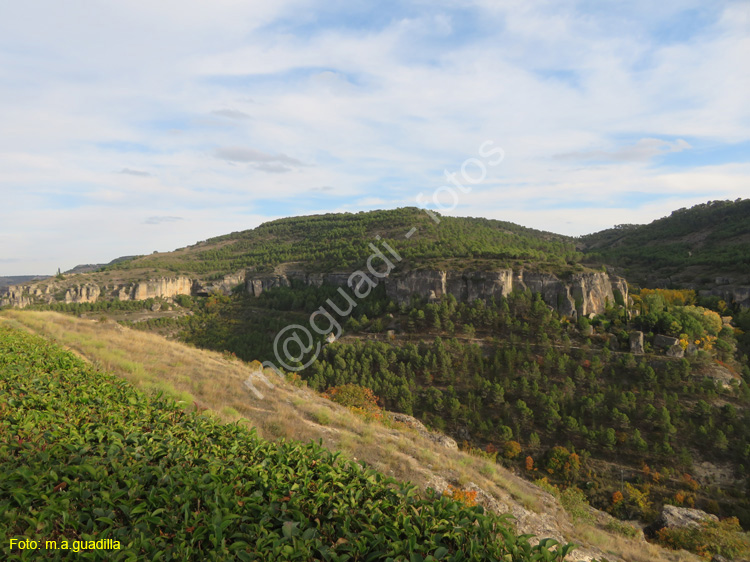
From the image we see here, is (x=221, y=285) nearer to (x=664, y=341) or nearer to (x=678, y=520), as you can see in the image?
(x=664, y=341)

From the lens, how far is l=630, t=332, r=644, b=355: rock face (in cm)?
4101

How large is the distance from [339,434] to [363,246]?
75718 mm

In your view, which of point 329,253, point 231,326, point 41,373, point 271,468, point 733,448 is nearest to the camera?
point 271,468

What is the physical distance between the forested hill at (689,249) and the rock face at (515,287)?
31.7m

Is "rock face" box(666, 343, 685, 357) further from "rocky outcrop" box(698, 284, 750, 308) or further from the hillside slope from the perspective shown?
the hillside slope

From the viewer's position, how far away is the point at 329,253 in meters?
88.6

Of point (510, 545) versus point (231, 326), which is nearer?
point (510, 545)

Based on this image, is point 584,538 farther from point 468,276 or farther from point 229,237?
point 229,237

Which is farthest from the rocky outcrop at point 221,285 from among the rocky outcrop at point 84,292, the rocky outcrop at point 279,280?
the rocky outcrop at point 84,292

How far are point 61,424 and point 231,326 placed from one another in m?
65.0

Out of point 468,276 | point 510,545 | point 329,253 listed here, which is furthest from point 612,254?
point 510,545

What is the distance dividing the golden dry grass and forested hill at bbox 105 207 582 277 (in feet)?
154

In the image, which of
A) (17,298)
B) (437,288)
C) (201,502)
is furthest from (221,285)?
(201,502)

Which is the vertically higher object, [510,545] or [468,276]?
[468,276]
